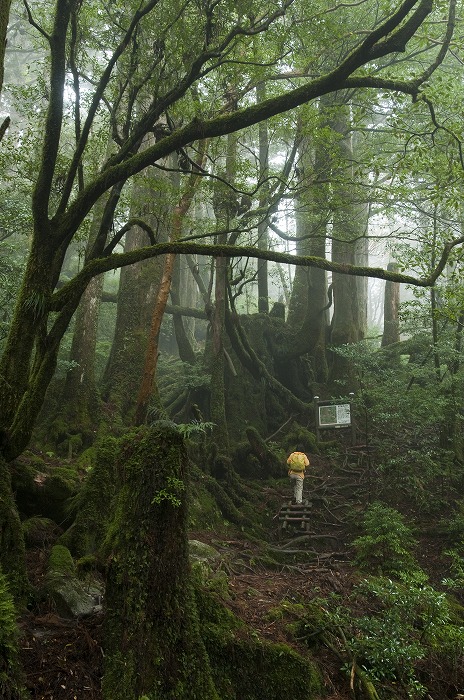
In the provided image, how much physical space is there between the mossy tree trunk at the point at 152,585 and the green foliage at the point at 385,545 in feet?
17.0

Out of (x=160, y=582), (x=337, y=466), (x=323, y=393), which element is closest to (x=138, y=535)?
(x=160, y=582)

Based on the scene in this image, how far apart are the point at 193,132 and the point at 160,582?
15.6 feet

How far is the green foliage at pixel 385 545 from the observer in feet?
27.7

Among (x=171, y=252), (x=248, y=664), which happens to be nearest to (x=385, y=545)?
(x=248, y=664)

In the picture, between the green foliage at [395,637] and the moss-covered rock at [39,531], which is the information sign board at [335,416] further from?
the moss-covered rock at [39,531]

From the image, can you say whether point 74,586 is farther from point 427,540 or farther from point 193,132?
point 427,540

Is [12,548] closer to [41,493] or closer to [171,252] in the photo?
[41,493]

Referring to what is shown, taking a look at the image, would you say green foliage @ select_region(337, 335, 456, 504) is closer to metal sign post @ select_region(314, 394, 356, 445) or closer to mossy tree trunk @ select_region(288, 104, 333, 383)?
metal sign post @ select_region(314, 394, 356, 445)

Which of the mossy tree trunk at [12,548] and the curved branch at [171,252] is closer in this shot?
the mossy tree trunk at [12,548]

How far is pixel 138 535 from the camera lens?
4016mm

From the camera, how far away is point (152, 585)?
393 cm

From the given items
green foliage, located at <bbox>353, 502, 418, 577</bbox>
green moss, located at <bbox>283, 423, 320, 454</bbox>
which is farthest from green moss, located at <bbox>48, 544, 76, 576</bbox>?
green moss, located at <bbox>283, 423, 320, 454</bbox>

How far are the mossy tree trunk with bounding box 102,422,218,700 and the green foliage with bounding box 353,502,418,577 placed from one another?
5.19 m

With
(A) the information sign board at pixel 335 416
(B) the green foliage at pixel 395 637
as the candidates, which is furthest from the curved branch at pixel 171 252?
(A) the information sign board at pixel 335 416
